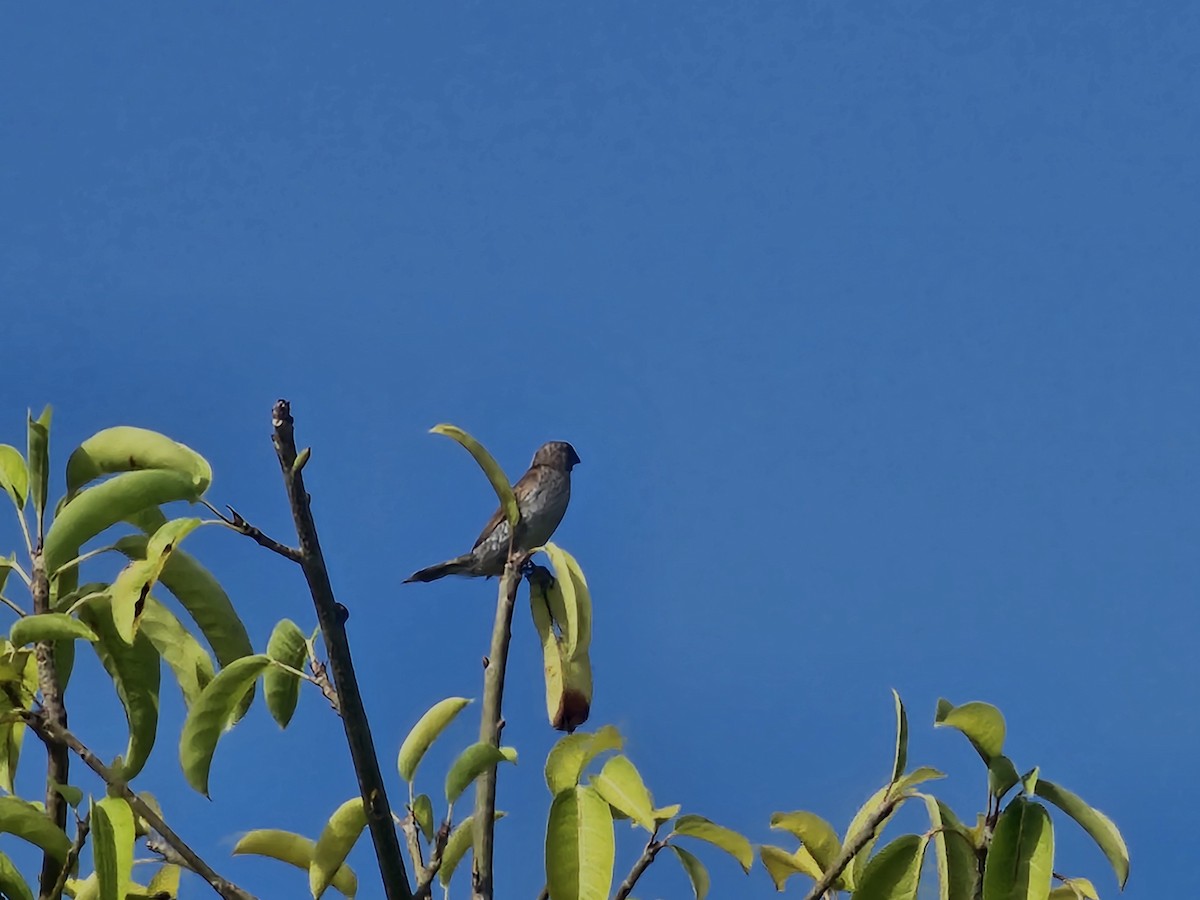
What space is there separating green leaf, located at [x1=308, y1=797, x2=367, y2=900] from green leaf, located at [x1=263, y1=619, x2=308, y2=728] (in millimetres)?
207

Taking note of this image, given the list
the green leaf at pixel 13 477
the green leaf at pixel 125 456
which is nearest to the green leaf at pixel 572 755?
the green leaf at pixel 125 456

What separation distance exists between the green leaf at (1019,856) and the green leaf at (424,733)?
0.98 metres

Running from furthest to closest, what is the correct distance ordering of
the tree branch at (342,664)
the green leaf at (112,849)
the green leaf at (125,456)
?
the green leaf at (125,456), the green leaf at (112,849), the tree branch at (342,664)

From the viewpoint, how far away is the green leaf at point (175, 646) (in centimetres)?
295

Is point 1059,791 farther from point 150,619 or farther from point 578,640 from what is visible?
point 150,619

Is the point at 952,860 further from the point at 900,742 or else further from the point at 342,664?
the point at 342,664

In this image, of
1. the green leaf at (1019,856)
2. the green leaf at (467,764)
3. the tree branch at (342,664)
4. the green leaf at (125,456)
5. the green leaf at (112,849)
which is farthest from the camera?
the green leaf at (125,456)

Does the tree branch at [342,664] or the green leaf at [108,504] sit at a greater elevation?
the green leaf at [108,504]

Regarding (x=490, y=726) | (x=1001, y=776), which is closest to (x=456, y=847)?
(x=490, y=726)

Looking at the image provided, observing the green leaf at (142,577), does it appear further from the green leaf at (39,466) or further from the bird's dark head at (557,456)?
the bird's dark head at (557,456)

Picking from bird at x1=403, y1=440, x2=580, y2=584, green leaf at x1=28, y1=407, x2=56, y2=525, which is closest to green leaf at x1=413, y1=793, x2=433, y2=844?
green leaf at x1=28, y1=407, x2=56, y2=525

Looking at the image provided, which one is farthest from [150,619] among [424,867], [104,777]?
[424,867]

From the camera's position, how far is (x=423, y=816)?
2.71 metres

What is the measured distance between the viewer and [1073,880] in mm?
3010
